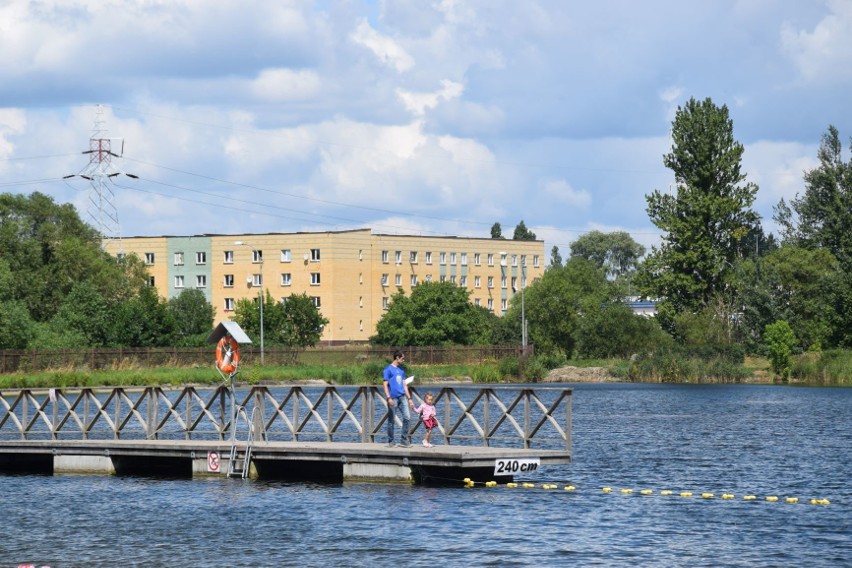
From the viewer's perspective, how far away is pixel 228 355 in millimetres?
32719

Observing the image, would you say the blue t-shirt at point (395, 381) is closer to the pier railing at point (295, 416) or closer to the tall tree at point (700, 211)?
the pier railing at point (295, 416)

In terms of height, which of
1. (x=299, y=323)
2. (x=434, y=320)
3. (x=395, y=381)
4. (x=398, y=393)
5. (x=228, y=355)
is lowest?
(x=398, y=393)

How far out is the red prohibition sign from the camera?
111ft

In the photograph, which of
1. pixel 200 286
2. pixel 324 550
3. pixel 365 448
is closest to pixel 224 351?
pixel 365 448

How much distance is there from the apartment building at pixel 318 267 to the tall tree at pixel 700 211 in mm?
30178

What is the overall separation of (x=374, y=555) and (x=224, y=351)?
10.1m

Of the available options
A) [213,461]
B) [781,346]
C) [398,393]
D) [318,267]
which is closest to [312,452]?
[398,393]

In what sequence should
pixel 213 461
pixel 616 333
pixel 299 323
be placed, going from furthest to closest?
pixel 299 323 → pixel 616 333 → pixel 213 461

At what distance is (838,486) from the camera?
1337 inches

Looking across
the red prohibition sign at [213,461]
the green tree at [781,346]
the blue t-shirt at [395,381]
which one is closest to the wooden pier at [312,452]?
the red prohibition sign at [213,461]

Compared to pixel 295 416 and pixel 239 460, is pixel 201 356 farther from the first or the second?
pixel 239 460

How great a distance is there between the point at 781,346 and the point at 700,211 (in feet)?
44.7

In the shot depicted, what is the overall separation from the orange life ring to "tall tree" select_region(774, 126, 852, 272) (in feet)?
264

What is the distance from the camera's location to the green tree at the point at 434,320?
117750mm
